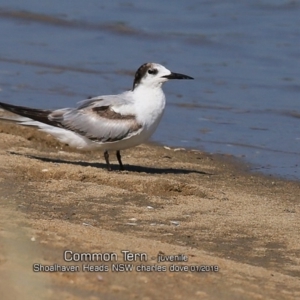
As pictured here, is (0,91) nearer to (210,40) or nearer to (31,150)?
(31,150)

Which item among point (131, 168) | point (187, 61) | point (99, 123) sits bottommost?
point (131, 168)

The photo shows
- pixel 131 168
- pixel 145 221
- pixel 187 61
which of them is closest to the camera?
pixel 145 221

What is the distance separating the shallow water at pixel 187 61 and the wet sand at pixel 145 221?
82 centimetres

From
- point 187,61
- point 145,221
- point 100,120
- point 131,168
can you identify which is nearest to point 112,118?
point 100,120

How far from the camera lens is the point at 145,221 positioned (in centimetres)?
589

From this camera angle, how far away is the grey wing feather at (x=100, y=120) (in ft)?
25.4

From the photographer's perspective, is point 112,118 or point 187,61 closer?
point 112,118

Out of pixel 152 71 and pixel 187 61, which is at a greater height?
pixel 152 71

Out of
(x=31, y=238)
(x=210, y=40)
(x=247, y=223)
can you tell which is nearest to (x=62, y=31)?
(x=210, y=40)

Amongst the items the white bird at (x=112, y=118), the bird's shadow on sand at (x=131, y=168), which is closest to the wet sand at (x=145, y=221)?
the bird's shadow on sand at (x=131, y=168)

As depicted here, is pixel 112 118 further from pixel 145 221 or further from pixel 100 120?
pixel 145 221

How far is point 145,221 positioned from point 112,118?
2053 mm

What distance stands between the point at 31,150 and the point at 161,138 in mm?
1608

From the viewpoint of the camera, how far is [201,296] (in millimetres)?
4184
